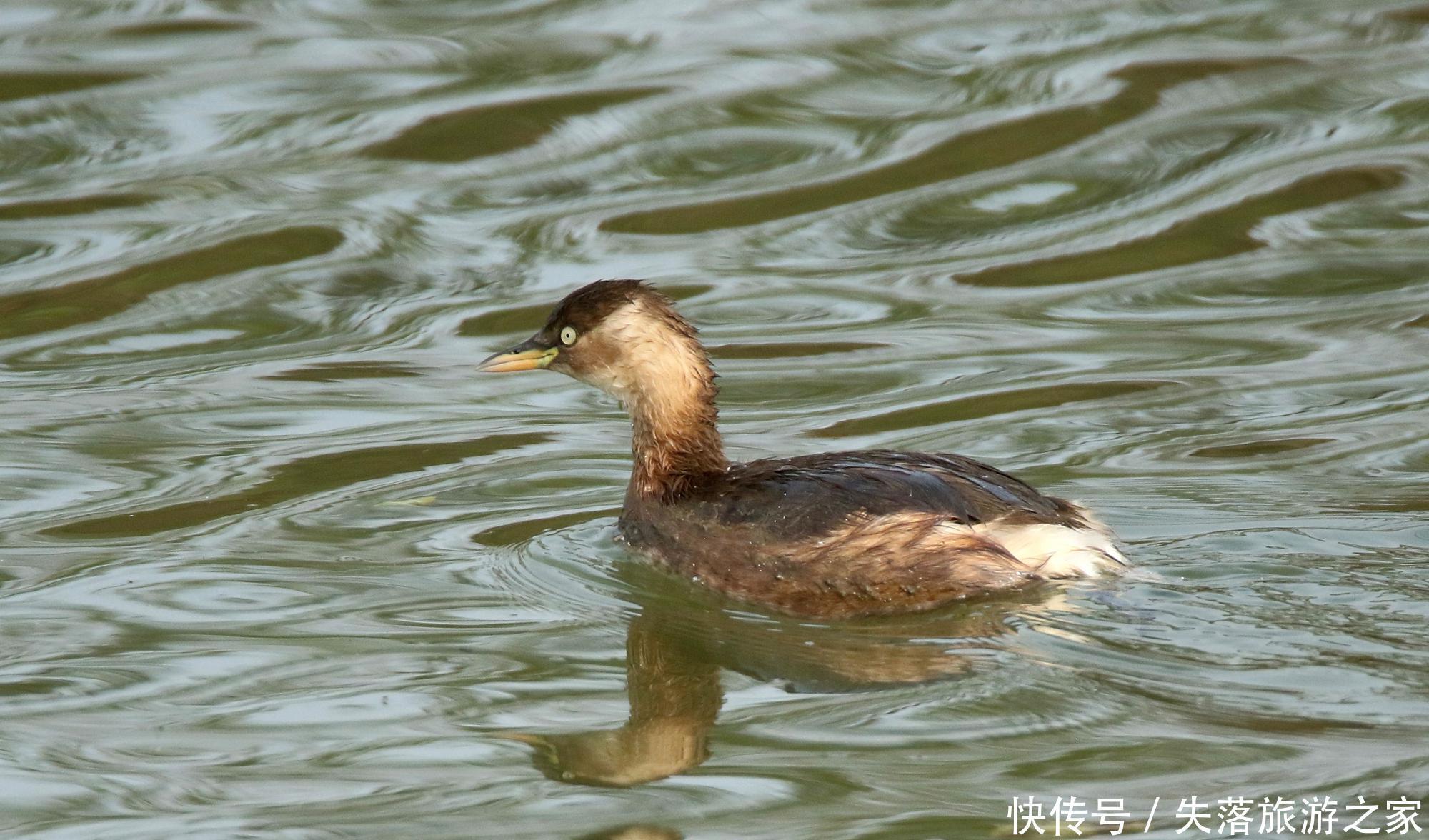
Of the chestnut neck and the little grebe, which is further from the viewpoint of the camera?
the chestnut neck

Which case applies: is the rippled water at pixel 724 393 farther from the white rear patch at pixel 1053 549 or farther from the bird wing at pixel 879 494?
the bird wing at pixel 879 494

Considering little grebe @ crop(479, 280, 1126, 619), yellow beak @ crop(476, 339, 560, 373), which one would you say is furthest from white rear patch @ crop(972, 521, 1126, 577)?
yellow beak @ crop(476, 339, 560, 373)

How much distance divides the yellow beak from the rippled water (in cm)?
47

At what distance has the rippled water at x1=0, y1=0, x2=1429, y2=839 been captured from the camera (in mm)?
4961

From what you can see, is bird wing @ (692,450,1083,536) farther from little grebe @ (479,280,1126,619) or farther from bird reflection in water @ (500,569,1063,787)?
bird reflection in water @ (500,569,1063,787)

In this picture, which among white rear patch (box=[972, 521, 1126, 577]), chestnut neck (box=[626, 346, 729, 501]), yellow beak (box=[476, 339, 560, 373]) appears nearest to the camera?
white rear patch (box=[972, 521, 1126, 577])

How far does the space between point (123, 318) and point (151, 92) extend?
2667 mm

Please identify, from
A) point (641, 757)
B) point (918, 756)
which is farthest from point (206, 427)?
point (918, 756)

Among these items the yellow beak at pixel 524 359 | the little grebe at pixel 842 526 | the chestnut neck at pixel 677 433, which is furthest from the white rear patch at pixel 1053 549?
the yellow beak at pixel 524 359

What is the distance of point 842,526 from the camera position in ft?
20.1

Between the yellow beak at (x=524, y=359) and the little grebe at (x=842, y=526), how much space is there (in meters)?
0.47

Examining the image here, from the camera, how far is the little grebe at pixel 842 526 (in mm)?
6031

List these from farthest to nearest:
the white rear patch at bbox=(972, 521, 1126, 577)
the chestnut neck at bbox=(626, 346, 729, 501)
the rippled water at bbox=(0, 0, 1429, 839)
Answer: the chestnut neck at bbox=(626, 346, 729, 501) → the white rear patch at bbox=(972, 521, 1126, 577) → the rippled water at bbox=(0, 0, 1429, 839)

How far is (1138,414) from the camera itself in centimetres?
788
